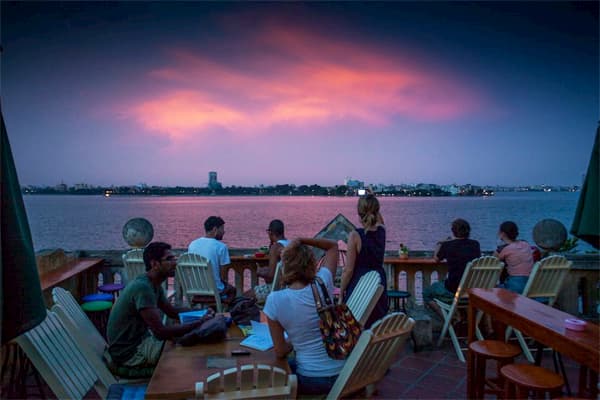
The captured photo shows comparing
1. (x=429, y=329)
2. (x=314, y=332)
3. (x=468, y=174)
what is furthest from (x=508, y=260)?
(x=468, y=174)

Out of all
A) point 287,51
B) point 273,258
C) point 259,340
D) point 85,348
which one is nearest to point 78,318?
point 85,348

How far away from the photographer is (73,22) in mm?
8086

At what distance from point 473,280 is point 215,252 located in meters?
3.35

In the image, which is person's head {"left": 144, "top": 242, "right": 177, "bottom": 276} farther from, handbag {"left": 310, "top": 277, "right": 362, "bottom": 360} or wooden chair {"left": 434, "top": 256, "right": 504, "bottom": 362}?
wooden chair {"left": 434, "top": 256, "right": 504, "bottom": 362}

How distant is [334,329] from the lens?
258 centimetres

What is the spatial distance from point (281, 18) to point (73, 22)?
416cm

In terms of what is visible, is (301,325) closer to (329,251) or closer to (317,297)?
(317,297)

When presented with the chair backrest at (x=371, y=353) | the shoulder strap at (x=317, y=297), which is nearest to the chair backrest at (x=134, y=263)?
the shoulder strap at (x=317, y=297)

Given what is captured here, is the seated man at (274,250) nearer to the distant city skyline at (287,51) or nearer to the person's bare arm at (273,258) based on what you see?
the person's bare arm at (273,258)

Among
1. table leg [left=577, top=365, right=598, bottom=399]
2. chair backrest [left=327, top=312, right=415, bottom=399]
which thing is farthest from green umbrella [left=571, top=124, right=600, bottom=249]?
chair backrest [left=327, top=312, right=415, bottom=399]

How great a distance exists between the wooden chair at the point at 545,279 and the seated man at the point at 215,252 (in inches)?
148

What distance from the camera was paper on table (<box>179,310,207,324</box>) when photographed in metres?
3.37

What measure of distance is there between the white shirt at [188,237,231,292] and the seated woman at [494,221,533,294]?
3.75 metres

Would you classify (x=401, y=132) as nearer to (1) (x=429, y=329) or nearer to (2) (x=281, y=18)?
(2) (x=281, y=18)
